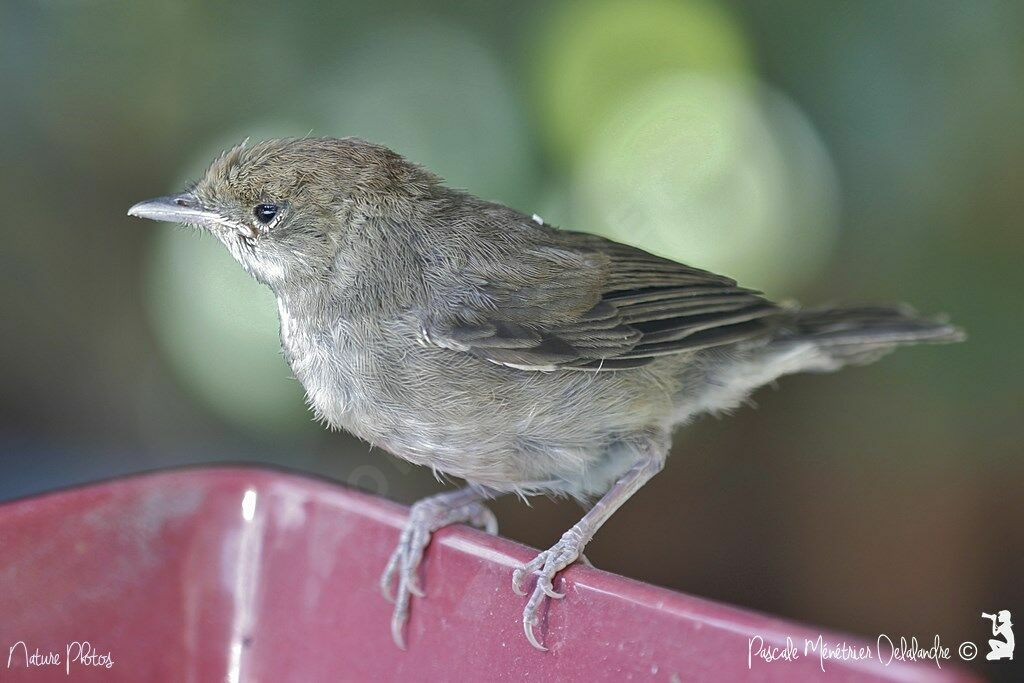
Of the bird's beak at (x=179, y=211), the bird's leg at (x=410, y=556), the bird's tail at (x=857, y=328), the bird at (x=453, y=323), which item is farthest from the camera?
the bird's tail at (x=857, y=328)

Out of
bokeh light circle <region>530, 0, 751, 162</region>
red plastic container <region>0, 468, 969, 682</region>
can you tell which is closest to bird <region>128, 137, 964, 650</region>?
red plastic container <region>0, 468, 969, 682</region>

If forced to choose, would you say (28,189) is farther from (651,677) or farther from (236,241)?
(651,677)

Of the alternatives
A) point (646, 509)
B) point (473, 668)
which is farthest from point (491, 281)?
point (646, 509)

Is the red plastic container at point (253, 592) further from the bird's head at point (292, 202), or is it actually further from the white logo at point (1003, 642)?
the white logo at point (1003, 642)

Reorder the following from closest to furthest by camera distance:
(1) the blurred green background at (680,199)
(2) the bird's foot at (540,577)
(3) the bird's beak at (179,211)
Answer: (2) the bird's foot at (540,577) → (3) the bird's beak at (179,211) → (1) the blurred green background at (680,199)

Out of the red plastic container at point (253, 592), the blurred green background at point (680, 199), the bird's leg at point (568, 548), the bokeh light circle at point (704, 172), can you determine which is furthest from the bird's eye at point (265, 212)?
the bokeh light circle at point (704, 172)

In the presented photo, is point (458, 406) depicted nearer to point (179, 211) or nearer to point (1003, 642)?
point (179, 211)

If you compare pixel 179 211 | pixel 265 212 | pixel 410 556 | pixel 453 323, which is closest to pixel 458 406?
pixel 453 323
